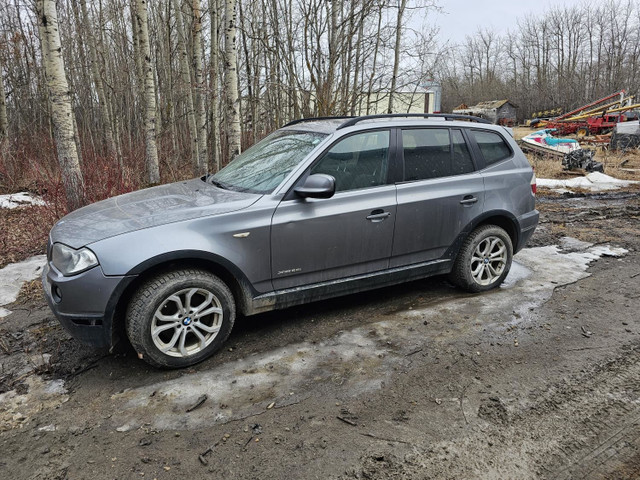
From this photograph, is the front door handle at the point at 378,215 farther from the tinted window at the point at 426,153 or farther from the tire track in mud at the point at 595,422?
the tire track in mud at the point at 595,422

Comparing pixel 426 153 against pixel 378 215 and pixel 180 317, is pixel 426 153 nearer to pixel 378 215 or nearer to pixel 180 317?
pixel 378 215

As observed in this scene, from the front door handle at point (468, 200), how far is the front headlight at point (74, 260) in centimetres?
323

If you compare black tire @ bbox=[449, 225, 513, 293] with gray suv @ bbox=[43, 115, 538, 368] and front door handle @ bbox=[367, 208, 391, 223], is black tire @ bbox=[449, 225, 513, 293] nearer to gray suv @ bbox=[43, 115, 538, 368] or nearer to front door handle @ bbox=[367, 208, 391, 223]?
gray suv @ bbox=[43, 115, 538, 368]


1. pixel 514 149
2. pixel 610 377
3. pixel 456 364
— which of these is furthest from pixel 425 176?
pixel 610 377

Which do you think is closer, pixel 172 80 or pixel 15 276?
pixel 15 276

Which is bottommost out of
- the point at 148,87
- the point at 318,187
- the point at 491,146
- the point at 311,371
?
the point at 311,371

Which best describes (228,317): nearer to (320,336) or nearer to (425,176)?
(320,336)

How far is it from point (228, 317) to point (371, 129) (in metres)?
2.07

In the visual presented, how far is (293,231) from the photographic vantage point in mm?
3514

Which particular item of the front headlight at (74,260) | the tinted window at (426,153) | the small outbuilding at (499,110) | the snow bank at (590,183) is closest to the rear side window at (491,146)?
the tinted window at (426,153)

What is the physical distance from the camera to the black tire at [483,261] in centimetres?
453

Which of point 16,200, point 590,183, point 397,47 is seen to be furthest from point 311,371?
point 397,47

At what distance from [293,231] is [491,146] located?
2.51 m

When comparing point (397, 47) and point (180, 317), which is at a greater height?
point (397, 47)
